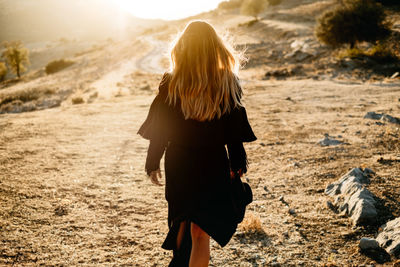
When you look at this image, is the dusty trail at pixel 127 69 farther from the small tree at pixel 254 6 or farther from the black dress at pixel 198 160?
the small tree at pixel 254 6

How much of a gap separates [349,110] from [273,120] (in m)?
2.65

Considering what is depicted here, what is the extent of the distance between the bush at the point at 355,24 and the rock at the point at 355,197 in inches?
780

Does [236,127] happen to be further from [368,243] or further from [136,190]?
[136,190]

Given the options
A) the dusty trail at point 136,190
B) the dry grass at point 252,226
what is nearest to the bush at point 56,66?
the dusty trail at point 136,190

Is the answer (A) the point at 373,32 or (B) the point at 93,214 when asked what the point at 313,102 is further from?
(A) the point at 373,32

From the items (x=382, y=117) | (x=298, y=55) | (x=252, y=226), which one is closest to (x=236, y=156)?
(x=252, y=226)

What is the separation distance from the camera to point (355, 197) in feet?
12.1

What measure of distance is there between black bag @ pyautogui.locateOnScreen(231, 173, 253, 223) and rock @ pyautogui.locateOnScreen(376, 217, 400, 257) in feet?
5.50

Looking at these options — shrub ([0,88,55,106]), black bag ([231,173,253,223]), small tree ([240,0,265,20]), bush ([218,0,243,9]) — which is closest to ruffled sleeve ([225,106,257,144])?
black bag ([231,173,253,223])

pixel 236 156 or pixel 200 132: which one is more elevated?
pixel 200 132

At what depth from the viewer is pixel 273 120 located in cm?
877

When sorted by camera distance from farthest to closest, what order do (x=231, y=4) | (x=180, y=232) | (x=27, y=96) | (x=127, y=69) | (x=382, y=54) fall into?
1. (x=231, y=4)
2. (x=127, y=69)
3. (x=27, y=96)
4. (x=382, y=54)
5. (x=180, y=232)

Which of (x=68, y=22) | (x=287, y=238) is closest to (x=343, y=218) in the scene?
(x=287, y=238)

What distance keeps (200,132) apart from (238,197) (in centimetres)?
67
